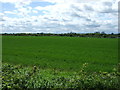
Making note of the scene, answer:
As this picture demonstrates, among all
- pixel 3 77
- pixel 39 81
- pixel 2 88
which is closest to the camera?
pixel 2 88

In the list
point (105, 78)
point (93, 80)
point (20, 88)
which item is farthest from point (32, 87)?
point (105, 78)

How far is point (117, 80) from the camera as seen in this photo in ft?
26.6

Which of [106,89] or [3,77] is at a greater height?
[3,77]

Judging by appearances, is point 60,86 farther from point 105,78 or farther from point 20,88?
point 105,78

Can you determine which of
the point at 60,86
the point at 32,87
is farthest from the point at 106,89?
the point at 32,87

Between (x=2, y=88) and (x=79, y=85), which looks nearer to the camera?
(x=2, y=88)

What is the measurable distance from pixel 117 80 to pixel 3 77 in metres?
4.62

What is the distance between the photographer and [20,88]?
7.00 m

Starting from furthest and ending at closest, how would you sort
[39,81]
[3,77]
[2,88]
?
[39,81]
[3,77]
[2,88]

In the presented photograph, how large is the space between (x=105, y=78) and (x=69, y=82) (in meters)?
1.65

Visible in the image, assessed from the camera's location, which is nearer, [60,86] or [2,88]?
[2,88]

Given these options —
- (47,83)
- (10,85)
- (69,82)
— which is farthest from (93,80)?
(10,85)

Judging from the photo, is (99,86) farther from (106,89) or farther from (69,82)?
(69,82)

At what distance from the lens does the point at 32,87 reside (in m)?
7.24
